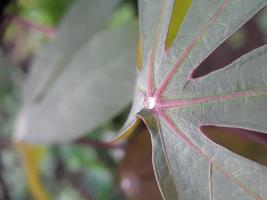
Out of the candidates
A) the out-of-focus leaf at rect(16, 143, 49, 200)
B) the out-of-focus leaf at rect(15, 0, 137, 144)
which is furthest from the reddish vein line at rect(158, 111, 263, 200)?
the out-of-focus leaf at rect(16, 143, 49, 200)

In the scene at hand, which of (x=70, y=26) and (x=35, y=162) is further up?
(x=70, y=26)

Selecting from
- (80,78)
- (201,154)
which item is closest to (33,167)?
(80,78)

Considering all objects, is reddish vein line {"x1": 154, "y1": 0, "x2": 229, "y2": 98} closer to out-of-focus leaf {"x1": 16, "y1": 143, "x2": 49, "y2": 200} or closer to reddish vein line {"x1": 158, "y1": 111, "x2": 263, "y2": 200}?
reddish vein line {"x1": 158, "y1": 111, "x2": 263, "y2": 200}

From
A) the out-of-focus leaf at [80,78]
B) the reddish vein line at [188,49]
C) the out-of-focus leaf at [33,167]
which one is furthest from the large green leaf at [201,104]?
the out-of-focus leaf at [33,167]

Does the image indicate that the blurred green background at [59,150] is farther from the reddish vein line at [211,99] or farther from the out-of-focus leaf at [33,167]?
the reddish vein line at [211,99]

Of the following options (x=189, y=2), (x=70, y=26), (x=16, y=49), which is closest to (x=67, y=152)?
(x=16, y=49)

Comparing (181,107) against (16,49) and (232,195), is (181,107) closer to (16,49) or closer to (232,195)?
(232,195)

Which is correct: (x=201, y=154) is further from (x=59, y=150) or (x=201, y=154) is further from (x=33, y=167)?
(x=59, y=150)
